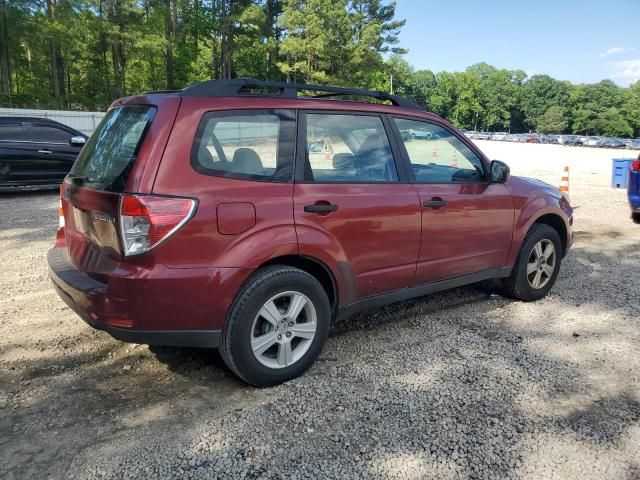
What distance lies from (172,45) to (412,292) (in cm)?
4185

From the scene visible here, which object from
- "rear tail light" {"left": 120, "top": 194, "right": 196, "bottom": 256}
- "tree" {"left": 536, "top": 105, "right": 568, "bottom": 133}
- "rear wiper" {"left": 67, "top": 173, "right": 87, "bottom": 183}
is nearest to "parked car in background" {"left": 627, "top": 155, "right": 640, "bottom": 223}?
"rear tail light" {"left": 120, "top": 194, "right": 196, "bottom": 256}

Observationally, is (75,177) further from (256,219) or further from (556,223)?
(556,223)

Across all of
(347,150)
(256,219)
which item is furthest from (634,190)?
(256,219)

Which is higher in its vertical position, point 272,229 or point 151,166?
point 151,166

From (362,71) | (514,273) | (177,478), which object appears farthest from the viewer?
(362,71)

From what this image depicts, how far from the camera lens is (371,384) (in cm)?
335

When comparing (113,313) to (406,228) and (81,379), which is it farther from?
(406,228)

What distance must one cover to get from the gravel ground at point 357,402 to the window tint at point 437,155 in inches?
48.6

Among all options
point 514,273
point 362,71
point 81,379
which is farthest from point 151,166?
point 362,71

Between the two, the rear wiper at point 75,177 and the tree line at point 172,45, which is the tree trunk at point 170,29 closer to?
the tree line at point 172,45

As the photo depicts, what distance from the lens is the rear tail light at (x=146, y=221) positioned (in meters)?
2.75

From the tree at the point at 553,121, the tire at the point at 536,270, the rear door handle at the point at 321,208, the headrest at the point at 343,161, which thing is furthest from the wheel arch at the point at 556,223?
the tree at the point at 553,121

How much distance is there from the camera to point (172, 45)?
134ft

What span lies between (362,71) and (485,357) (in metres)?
53.0
